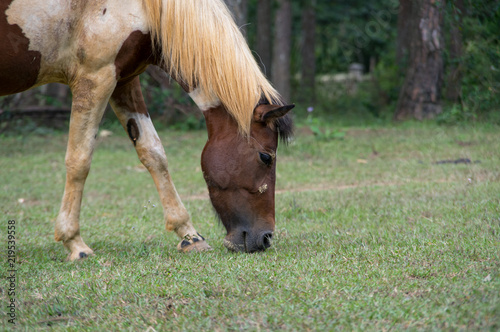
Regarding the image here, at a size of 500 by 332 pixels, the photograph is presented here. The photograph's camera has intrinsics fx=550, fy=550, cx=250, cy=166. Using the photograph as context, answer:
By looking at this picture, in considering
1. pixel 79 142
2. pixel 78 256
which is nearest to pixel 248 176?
pixel 79 142

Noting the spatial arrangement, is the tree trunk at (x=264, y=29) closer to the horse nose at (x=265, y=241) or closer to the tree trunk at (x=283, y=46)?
the tree trunk at (x=283, y=46)

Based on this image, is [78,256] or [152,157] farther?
[152,157]

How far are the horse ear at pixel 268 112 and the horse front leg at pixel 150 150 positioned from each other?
96 centimetres

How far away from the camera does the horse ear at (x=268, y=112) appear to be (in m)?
3.52

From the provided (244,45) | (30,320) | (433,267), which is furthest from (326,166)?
(30,320)

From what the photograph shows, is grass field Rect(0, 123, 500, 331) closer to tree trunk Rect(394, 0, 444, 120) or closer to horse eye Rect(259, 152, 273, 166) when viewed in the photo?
horse eye Rect(259, 152, 273, 166)

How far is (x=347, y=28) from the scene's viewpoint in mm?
25781

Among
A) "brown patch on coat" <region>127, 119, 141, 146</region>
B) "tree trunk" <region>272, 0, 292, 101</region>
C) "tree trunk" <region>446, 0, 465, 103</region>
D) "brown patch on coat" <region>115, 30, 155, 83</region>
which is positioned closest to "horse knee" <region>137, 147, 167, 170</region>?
"brown patch on coat" <region>127, 119, 141, 146</region>

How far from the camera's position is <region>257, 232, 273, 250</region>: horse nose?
144 inches

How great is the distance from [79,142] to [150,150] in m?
0.57

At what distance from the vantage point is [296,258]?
11.6 ft

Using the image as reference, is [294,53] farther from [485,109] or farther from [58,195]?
[58,195]

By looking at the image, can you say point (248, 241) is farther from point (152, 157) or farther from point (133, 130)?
point (133, 130)

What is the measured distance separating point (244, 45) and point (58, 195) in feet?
13.4
